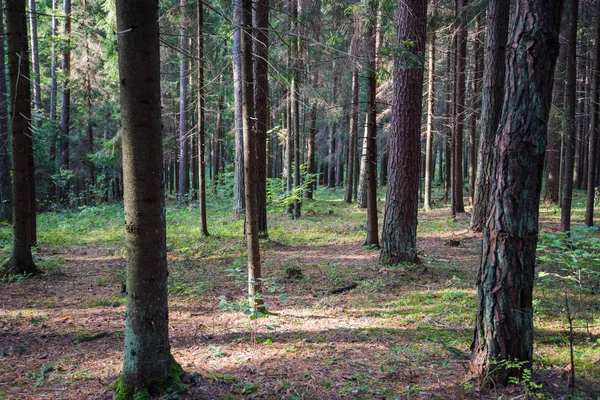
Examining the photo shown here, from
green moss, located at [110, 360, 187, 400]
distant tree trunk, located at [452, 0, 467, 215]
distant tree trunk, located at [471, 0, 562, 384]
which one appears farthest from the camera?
distant tree trunk, located at [452, 0, 467, 215]

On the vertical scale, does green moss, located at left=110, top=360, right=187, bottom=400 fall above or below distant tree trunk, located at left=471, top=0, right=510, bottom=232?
below

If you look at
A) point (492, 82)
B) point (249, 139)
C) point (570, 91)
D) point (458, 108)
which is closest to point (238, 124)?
point (492, 82)

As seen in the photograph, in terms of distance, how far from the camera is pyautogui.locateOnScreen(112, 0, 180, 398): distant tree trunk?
308 centimetres

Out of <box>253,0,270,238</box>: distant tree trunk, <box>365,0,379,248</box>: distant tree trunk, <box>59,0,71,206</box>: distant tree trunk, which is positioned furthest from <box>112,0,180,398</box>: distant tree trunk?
<box>59,0,71,206</box>: distant tree trunk

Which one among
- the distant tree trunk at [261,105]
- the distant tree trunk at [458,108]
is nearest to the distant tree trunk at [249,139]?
the distant tree trunk at [261,105]

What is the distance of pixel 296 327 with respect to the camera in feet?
18.4

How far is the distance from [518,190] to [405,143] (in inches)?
190

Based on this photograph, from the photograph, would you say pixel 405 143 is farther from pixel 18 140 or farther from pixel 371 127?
pixel 18 140

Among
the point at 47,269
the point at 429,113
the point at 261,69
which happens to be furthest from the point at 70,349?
the point at 429,113

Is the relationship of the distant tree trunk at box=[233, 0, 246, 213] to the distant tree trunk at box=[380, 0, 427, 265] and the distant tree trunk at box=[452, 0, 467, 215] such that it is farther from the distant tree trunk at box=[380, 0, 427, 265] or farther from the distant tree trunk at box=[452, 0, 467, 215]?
the distant tree trunk at box=[452, 0, 467, 215]

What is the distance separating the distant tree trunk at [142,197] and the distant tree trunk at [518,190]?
290 cm

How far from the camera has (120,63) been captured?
3.12 m

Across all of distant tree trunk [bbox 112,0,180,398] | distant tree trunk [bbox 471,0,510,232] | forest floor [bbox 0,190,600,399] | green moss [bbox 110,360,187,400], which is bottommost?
forest floor [bbox 0,190,600,399]

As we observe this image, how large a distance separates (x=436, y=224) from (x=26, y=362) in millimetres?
12375
